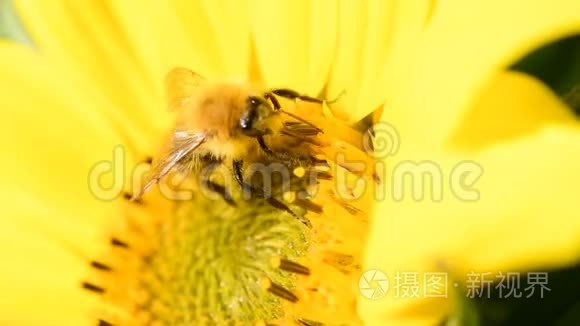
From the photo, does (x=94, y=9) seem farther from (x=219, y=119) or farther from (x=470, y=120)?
(x=470, y=120)

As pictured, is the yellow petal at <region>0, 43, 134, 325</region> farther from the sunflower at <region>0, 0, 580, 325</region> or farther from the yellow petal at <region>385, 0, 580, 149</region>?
the yellow petal at <region>385, 0, 580, 149</region>

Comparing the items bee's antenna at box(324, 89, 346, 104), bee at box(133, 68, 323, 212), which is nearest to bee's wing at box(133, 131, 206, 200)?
bee at box(133, 68, 323, 212)

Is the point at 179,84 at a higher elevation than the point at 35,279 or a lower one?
higher

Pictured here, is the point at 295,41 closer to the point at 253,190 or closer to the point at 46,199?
the point at 253,190

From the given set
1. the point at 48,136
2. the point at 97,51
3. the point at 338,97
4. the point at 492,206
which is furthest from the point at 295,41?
the point at 492,206

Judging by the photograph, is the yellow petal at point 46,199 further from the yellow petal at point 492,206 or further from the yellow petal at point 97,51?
the yellow petal at point 492,206

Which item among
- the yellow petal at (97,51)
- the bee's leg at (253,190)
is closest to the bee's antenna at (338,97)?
the bee's leg at (253,190)
